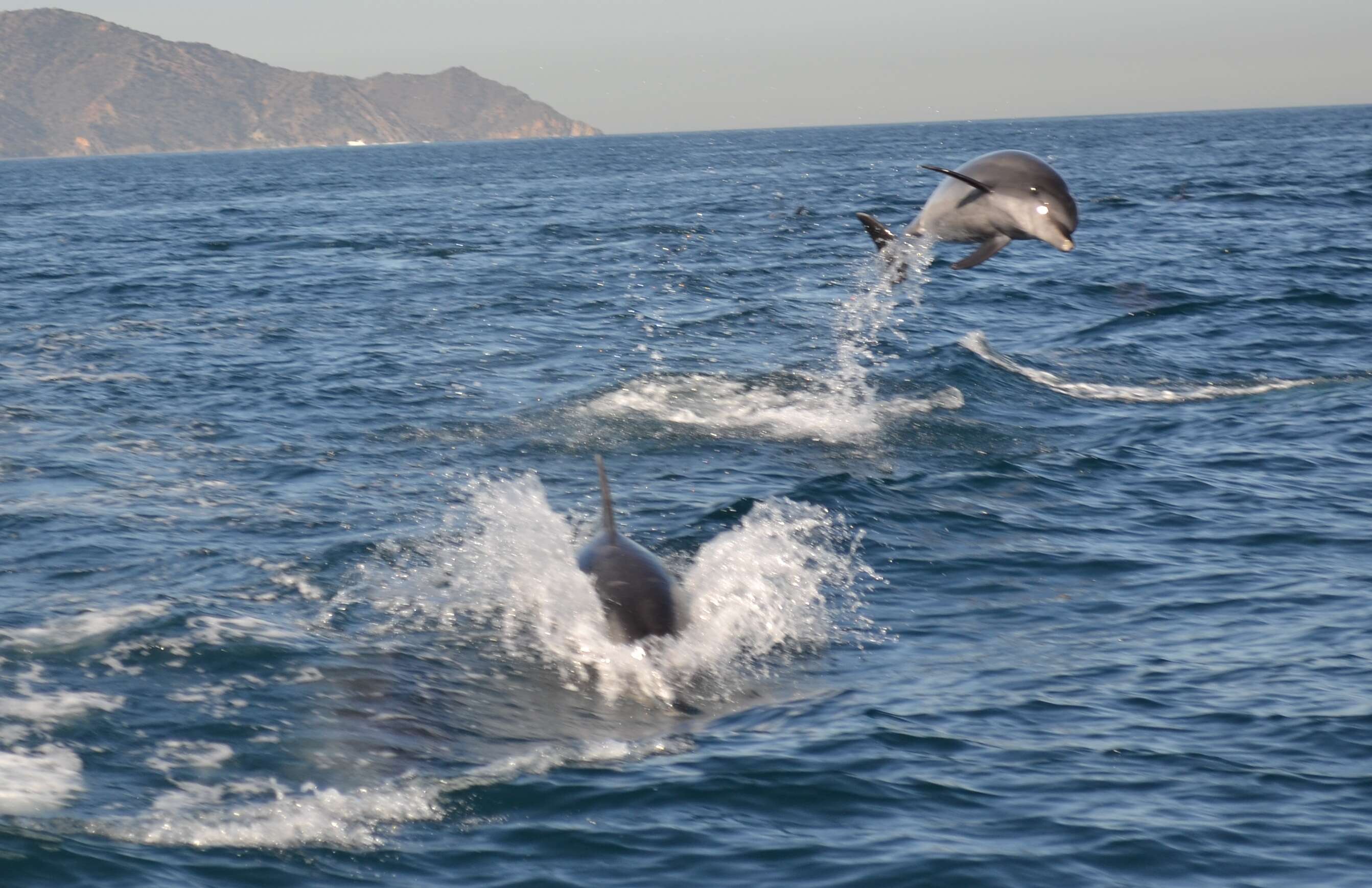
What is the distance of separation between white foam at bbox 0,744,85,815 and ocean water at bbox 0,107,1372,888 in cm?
3

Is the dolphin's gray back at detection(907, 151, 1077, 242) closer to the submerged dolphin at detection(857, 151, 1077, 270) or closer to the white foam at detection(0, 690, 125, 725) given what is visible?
the submerged dolphin at detection(857, 151, 1077, 270)

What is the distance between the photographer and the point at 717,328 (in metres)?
26.3

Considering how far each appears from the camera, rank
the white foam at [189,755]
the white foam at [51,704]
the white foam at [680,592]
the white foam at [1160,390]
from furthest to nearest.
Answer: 1. the white foam at [1160,390]
2. the white foam at [680,592]
3. the white foam at [51,704]
4. the white foam at [189,755]

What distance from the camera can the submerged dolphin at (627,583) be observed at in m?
10.8

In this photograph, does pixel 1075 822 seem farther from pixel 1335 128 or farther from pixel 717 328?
pixel 1335 128

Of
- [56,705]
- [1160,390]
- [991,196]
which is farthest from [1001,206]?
[1160,390]

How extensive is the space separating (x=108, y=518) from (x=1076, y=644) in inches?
381

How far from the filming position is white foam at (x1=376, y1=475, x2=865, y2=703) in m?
10.7

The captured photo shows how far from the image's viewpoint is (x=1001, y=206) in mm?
11875

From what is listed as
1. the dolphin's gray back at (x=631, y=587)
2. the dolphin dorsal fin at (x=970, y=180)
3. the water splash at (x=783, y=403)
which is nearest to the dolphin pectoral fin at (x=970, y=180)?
the dolphin dorsal fin at (x=970, y=180)

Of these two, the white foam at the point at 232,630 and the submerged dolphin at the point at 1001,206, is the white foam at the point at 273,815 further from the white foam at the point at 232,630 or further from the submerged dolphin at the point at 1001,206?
the submerged dolphin at the point at 1001,206

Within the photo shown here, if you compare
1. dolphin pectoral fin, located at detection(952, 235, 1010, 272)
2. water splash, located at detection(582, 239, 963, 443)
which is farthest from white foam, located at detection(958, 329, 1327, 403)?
dolphin pectoral fin, located at detection(952, 235, 1010, 272)

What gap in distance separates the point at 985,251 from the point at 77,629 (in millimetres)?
7972

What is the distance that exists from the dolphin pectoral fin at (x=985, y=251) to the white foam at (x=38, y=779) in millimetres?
7488
